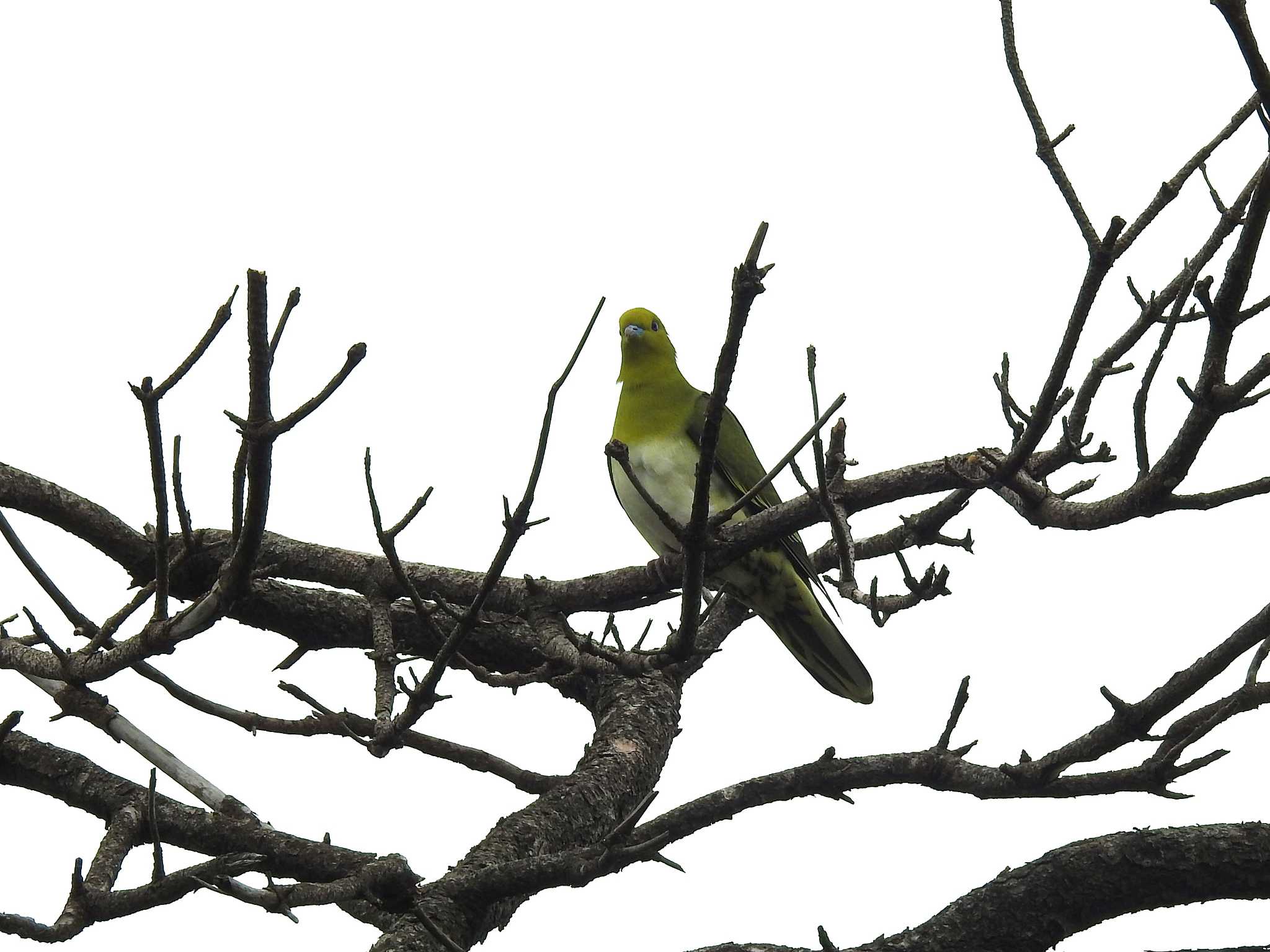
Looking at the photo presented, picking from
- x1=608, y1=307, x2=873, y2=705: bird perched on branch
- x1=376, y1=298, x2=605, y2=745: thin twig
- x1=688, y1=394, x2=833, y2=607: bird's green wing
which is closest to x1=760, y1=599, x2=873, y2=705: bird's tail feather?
x1=608, y1=307, x2=873, y2=705: bird perched on branch

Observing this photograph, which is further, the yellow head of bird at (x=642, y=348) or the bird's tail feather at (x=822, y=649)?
the yellow head of bird at (x=642, y=348)

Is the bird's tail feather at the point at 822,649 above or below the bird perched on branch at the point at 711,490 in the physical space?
below

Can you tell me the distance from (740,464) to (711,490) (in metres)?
0.97

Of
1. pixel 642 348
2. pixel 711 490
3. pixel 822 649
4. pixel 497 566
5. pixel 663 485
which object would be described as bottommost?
pixel 497 566

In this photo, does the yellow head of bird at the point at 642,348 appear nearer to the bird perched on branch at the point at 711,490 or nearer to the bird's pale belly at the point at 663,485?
the bird perched on branch at the point at 711,490

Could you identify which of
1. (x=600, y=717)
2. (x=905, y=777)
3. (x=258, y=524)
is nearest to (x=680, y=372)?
(x=600, y=717)

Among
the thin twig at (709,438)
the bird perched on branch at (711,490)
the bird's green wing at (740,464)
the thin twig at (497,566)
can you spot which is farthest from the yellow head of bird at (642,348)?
the thin twig at (497,566)

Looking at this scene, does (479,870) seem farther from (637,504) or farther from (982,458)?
(637,504)

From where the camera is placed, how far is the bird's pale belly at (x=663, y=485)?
17.1ft

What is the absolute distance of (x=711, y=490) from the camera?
4.54 meters

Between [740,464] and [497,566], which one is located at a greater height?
[740,464]

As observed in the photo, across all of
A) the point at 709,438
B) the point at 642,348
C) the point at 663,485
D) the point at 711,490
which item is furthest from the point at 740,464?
the point at 709,438

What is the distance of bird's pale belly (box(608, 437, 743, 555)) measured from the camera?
5207 mm

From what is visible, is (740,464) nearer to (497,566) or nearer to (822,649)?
(822,649)
